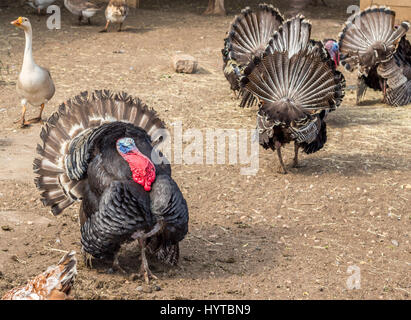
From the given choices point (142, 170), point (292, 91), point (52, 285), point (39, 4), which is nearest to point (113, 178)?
point (142, 170)

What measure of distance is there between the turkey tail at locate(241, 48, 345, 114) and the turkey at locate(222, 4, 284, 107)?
4.62 feet

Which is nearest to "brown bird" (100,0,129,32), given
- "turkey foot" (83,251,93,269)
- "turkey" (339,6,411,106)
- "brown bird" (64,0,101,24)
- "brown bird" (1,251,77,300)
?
"brown bird" (64,0,101,24)

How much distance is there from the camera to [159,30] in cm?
1227

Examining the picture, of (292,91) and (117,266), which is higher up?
(292,91)

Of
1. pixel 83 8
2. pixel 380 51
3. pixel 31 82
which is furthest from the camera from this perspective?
pixel 83 8

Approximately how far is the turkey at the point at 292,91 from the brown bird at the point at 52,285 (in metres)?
3.10

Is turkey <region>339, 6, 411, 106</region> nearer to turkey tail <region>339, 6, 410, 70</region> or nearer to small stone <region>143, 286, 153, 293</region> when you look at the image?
turkey tail <region>339, 6, 410, 70</region>

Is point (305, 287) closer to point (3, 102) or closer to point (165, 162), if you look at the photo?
point (165, 162)

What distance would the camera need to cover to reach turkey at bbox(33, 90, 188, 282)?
155 inches

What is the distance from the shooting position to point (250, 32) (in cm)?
752

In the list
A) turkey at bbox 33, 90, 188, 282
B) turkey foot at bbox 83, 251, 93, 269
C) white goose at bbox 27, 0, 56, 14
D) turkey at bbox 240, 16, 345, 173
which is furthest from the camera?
white goose at bbox 27, 0, 56, 14

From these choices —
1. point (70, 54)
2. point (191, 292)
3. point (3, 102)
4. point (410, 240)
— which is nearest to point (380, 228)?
point (410, 240)

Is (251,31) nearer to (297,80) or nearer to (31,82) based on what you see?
(297,80)

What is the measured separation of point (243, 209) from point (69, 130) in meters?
1.74
